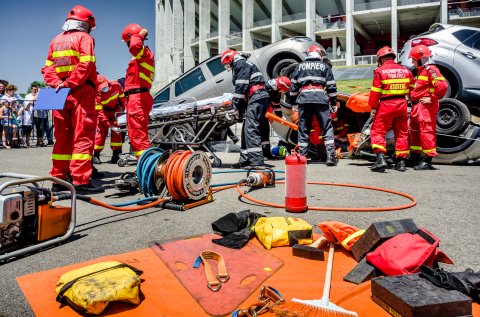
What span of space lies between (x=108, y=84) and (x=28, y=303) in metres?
6.37

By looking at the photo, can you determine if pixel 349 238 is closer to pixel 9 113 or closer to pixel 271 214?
pixel 271 214

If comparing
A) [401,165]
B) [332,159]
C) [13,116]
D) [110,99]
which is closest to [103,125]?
[110,99]

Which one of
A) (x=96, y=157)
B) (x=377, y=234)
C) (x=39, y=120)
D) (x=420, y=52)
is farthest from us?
(x=39, y=120)

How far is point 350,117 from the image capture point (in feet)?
28.8

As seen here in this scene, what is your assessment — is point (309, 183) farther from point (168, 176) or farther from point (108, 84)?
point (108, 84)

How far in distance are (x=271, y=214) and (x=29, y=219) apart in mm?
1943

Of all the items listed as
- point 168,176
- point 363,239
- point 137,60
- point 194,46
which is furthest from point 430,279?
point 194,46

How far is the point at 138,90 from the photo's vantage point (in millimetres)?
5582

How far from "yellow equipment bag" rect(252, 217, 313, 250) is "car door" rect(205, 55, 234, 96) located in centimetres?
807

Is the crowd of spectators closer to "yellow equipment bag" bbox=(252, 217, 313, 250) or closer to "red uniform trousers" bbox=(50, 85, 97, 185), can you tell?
"red uniform trousers" bbox=(50, 85, 97, 185)

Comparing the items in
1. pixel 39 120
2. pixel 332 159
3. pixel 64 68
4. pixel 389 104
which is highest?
pixel 39 120

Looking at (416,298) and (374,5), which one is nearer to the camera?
(416,298)

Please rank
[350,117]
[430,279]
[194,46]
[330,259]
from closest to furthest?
[430,279] < [330,259] < [350,117] < [194,46]

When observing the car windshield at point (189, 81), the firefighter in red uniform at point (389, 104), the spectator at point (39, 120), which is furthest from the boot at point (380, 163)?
the spectator at point (39, 120)
